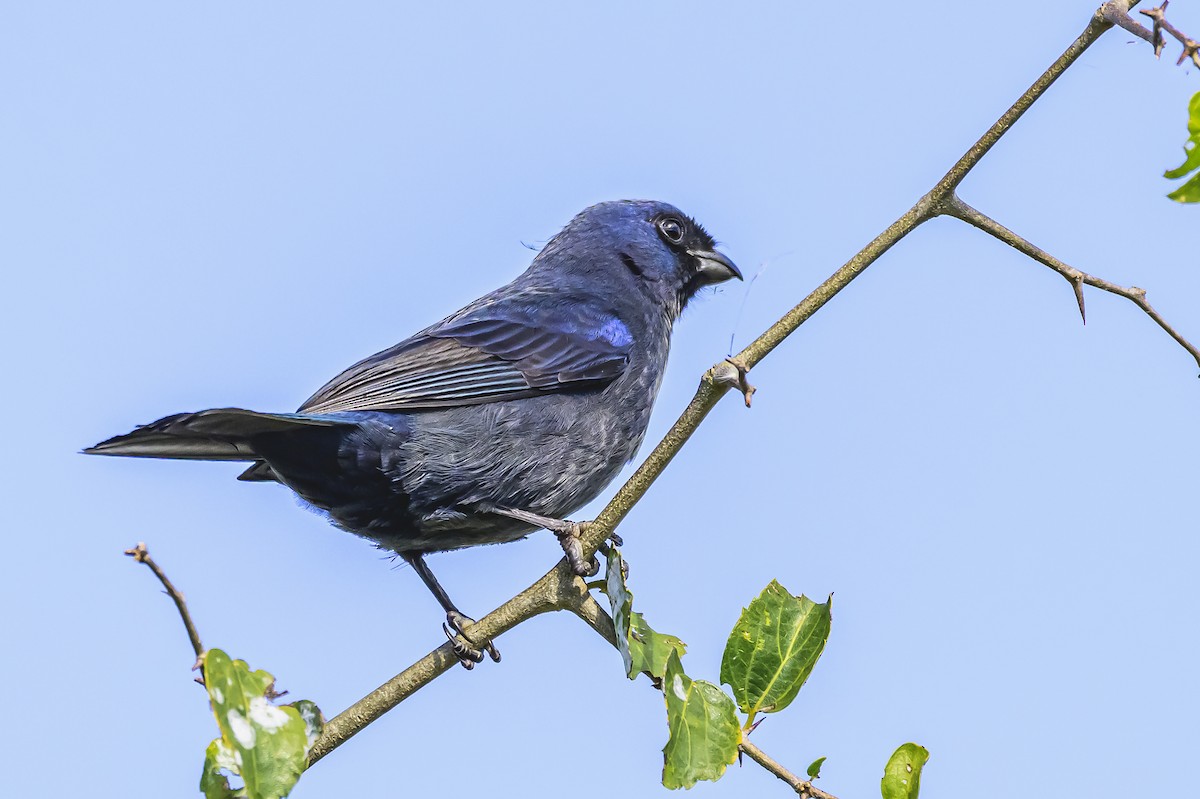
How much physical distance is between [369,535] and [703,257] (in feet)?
9.73

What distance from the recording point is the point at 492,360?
22.1 ft

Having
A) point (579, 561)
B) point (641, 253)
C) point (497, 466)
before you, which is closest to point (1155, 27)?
point (579, 561)

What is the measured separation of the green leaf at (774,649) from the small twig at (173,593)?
1.44 m

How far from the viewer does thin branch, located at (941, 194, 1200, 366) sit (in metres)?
3.45

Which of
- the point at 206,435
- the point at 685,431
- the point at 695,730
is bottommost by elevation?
the point at 695,730

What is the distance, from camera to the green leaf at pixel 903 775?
3275mm

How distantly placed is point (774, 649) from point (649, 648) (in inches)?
15.0

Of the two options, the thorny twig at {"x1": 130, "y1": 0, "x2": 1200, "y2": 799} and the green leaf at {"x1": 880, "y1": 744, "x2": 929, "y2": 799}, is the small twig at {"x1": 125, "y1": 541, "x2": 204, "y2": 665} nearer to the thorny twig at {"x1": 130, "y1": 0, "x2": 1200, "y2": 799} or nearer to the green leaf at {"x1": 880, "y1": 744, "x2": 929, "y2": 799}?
the thorny twig at {"x1": 130, "y1": 0, "x2": 1200, "y2": 799}

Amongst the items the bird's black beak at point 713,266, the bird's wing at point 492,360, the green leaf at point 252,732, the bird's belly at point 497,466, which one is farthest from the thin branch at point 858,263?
the bird's black beak at point 713,266

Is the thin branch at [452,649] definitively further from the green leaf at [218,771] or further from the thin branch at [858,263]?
the thin branch at [858,263]

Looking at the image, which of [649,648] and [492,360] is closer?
[649,648]

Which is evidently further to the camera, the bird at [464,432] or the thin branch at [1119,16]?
the bird at [464,432]

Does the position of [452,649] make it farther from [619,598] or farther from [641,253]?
[641,253]

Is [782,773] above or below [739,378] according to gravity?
below
